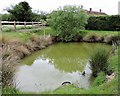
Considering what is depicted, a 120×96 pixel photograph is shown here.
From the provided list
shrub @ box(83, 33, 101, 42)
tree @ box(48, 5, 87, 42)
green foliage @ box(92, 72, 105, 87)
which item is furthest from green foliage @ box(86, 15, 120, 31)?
green foliage @ box(92, 72, 105, 87)

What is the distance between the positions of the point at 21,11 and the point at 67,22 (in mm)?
6891

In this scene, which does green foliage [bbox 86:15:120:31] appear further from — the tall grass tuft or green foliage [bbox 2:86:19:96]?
green foliage [bbox 2:86:19:96]

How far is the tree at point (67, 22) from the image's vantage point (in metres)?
23.8

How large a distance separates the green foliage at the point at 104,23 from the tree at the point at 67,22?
360 cm

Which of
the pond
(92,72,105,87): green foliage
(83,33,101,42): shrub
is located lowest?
(83,33,101,42): shrub

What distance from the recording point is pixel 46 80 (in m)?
9.37

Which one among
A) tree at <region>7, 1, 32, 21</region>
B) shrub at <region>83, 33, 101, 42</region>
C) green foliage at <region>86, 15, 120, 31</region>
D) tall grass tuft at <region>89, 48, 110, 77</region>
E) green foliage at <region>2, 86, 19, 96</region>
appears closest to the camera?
green foliage at <region>2, 86, 19, 96</region>

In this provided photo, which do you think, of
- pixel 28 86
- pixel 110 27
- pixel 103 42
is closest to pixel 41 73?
pixel 28 86

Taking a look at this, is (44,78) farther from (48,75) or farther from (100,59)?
(100,59)

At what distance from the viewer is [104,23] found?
2761 cm

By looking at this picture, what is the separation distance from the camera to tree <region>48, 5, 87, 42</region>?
23781 mm

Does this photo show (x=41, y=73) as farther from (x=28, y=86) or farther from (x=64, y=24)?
(x=64, y=24)

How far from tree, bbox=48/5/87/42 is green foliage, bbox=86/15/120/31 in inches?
142

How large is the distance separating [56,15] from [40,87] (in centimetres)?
1648
